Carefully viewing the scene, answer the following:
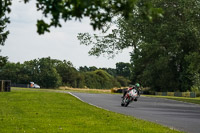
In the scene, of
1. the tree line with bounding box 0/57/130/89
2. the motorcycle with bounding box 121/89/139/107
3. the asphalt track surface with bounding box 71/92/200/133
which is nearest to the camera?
the asphalt track surface with bounding box 71/92/200/133

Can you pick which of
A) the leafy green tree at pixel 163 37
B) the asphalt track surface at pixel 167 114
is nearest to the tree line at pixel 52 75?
the leafy green tree at pixel 163 37

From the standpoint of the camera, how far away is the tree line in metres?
113

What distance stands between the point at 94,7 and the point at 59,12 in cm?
37

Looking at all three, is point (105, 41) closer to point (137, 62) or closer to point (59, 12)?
point (137, 62)

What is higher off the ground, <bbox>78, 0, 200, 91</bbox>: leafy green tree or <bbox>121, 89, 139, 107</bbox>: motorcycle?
<bbox>78, 0, 200, 91</bbox>: leafy green tree

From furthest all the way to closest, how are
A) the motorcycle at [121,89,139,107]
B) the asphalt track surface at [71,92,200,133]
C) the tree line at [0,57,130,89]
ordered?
the tree line at [0,57,130,89]
the motorcycle at [121,89,139,107]
the asphalt track surface at [71,92,200,133]

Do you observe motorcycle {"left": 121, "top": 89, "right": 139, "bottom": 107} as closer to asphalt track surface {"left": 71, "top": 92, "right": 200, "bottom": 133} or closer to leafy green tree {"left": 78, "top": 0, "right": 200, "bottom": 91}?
asphalt track surface {"left": 71, "top": 92, "right": 200, "bottom": 133}

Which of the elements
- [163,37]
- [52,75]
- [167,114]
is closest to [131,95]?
[167,114]

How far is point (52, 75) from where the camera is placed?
368ft

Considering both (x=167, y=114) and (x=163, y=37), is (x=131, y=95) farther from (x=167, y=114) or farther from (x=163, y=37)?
(x=163, y=37)

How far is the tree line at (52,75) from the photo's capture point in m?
113

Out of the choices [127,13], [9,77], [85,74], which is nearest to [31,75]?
[9,77]

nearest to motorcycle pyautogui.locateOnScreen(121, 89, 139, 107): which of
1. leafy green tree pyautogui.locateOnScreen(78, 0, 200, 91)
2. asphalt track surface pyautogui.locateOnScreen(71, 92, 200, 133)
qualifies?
asphalt track surface pyautogui.locateOnScreen(71, 92, 200, 133)

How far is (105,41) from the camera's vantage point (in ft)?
174
